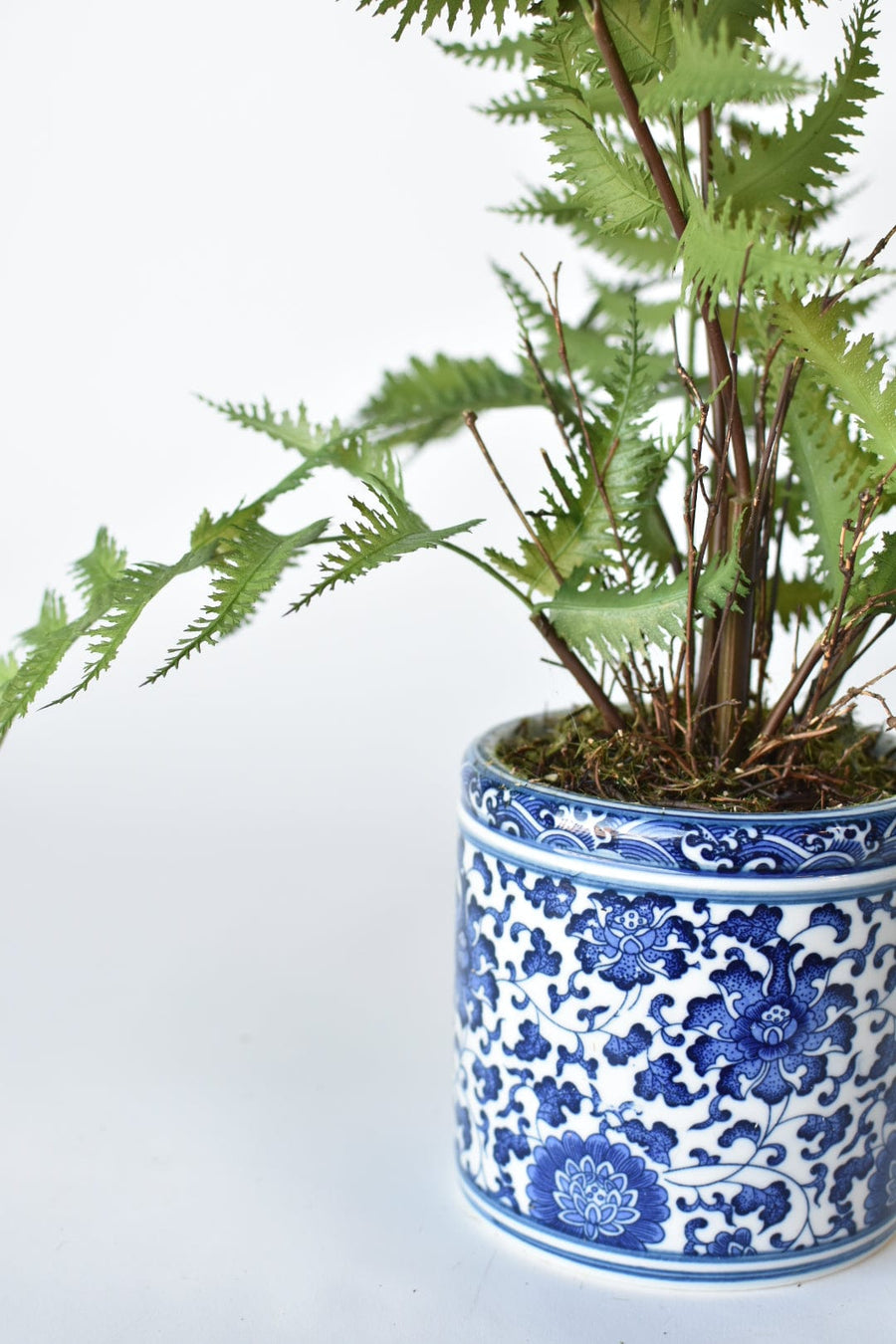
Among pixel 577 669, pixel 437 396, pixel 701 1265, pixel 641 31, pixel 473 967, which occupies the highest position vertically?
pixel 641 31

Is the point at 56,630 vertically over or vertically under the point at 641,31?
under

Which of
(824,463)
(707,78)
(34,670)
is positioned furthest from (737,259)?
(34,670)

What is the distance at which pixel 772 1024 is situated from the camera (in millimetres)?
544

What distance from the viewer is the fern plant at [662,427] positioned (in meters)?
0.50

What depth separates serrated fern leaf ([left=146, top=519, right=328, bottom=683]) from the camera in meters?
0.50

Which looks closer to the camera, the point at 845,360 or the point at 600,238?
the point at 845,360

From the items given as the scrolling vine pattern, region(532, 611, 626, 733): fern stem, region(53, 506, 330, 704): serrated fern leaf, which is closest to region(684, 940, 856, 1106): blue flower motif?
the scrolling vine pattern

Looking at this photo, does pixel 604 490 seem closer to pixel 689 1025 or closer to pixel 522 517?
pixel 522 517

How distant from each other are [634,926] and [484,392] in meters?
0.23

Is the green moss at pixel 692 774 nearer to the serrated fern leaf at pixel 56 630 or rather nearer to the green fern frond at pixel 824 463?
the green fern frond at pixel 824 463

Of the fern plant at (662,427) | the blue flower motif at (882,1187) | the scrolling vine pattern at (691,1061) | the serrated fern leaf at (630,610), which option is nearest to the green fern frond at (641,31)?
the fern plant at (662,427)

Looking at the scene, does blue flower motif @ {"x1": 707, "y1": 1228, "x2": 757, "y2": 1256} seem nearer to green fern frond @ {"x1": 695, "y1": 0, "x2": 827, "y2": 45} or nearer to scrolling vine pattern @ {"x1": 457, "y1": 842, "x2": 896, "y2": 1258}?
scrolling vine pattern @ {"x1": 457, "y1": 842, "x2": 896, "y2": 1258}

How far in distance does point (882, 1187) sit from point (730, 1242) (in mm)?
71

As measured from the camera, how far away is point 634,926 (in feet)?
1.78
